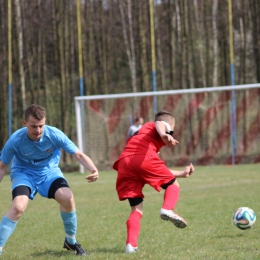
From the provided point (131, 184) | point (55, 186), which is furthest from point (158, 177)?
point (55, 186)

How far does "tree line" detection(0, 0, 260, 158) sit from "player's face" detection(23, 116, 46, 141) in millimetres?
17965

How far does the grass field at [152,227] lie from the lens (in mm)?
6281

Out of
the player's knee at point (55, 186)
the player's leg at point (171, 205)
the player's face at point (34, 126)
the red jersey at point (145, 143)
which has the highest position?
the player's face at point (34, 126)

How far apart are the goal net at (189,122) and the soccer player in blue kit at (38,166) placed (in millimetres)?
12764

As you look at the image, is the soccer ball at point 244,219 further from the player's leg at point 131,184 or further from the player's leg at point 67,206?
the player's leg at point 67,206

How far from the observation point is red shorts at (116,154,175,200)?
6.33 m

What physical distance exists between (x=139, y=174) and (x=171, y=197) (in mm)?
443

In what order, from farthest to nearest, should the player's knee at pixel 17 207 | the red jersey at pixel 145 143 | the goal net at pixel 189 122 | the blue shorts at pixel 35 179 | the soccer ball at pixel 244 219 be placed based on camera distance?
the goal net at pixel 189 122
the soccer ball at pixel 244 219
the red jersey at pixel 145 143
the blue shorts at pixel 35 179
the player's knee at pixel 17 207

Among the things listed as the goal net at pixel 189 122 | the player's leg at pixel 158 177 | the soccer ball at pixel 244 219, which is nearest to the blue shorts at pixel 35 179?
the player's leg at pixel 158 177

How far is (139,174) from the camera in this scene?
6.36 m

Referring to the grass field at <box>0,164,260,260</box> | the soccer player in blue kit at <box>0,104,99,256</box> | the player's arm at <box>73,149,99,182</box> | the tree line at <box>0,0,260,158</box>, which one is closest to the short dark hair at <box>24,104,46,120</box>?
the soccer player in blue kit at <box>0,104,99,256</box>

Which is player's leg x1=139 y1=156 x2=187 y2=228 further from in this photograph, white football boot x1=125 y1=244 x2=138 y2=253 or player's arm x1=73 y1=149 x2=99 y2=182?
white football boot x1=125 y1=244 x2=138 y2=253

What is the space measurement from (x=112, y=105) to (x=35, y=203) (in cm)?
864

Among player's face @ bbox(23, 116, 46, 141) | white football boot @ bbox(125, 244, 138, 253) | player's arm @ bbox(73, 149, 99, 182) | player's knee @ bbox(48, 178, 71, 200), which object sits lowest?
white football boot @ bbox(125, 244, 138, 253)
